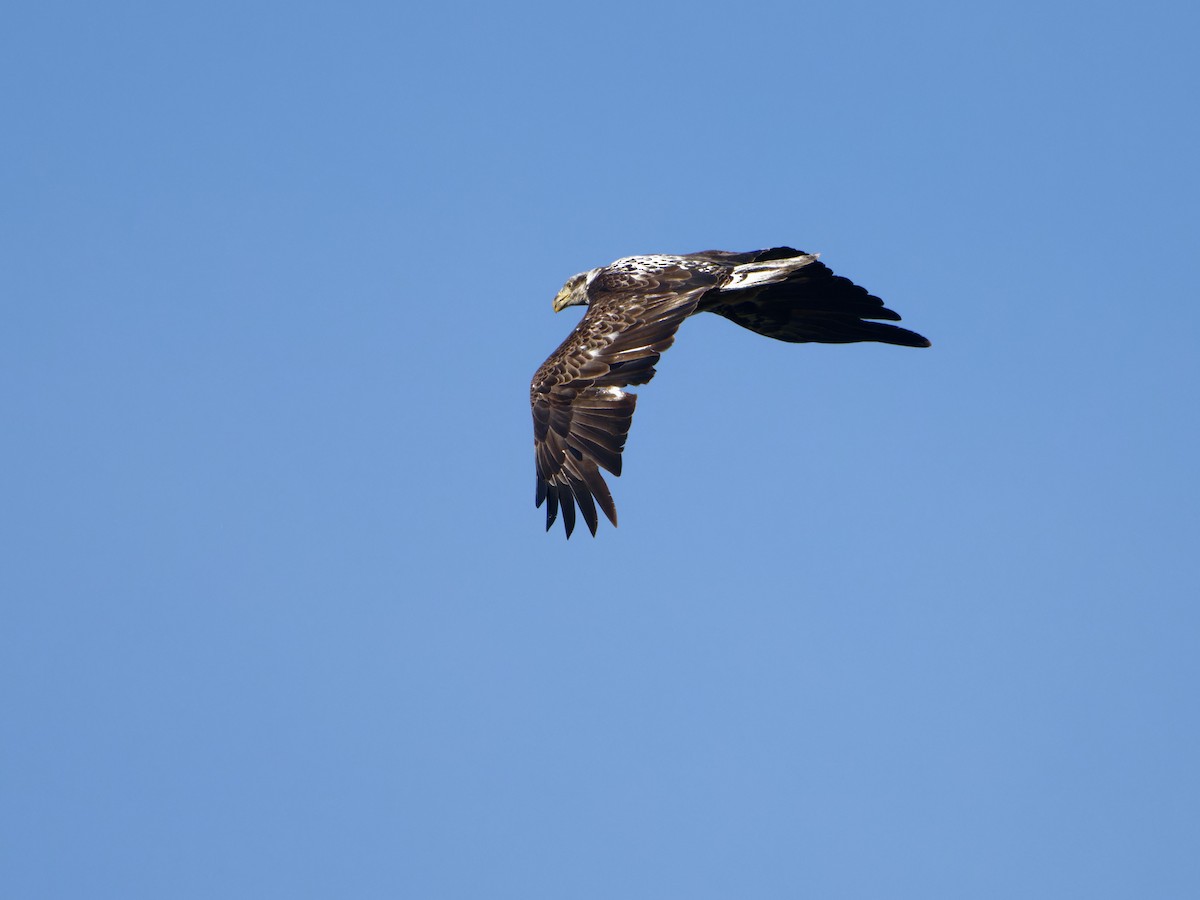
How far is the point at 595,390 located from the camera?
21328mm

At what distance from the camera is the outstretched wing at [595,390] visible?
68.7ft

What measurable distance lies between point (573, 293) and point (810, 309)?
3.24 meters

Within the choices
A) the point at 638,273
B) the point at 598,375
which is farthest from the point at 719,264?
the point at 598,375

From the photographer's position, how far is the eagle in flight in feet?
69.1

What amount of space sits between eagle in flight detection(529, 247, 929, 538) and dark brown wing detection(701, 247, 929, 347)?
12 mm

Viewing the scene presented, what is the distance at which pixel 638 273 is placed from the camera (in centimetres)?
2309

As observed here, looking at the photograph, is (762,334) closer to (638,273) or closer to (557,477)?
(638,273)

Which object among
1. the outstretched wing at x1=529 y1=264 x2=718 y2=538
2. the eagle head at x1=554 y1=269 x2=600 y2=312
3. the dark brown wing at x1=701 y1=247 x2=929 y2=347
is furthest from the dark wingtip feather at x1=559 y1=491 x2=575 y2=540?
the eagle head at x1=554 y1=269 x2=600 y2=312

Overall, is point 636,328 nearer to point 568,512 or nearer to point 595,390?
point 595,390

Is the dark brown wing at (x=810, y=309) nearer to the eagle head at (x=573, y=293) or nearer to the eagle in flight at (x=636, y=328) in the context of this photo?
the eagle in flight at (x=636, y=328)

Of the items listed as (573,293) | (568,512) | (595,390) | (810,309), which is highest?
(573,293)

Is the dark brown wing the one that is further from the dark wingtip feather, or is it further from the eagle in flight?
the dark wingtip feather

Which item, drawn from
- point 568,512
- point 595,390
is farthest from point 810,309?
point 568,512

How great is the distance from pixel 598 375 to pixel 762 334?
3866 millimetres
